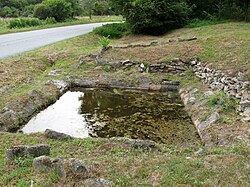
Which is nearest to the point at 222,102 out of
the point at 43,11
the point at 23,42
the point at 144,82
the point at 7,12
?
the point at 144,82

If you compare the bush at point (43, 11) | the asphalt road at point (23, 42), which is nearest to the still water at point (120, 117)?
the asphalt road at point (23, 42)

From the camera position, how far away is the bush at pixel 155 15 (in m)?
22.1

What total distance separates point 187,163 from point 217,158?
73 cm

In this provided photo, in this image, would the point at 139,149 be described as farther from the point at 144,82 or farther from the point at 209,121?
the point at 144,82

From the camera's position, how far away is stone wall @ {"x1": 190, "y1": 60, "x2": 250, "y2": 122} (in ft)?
32.4

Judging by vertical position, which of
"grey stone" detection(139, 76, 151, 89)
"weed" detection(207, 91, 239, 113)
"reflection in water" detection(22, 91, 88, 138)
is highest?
"weed" detection(207, 91, 239, 113)

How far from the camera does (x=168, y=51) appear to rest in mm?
17000

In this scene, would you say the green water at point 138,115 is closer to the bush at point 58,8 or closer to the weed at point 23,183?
the weed at point 23,183

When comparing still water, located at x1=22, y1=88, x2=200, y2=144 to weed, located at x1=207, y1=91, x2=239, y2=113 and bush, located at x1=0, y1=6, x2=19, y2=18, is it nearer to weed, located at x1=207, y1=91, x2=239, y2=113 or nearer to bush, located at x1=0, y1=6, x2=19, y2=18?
weed, located at x1=207, y1=91, x2=239, y2=113

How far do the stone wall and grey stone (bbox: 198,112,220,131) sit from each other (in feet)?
2.37

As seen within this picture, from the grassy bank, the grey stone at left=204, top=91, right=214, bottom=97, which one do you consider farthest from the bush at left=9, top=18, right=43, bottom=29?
the grey stone at left=204, top=91, right=214, bottom=97

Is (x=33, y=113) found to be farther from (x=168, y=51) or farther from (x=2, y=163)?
(x=168, y=51)

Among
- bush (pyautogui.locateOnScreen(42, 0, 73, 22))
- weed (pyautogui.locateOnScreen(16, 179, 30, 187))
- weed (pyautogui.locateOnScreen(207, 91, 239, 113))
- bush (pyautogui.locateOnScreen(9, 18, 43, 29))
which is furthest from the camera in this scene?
bush (pyautogui.locateOnScreen(42, 0, 73, 22))

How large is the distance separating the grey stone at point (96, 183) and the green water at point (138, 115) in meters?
3.67
